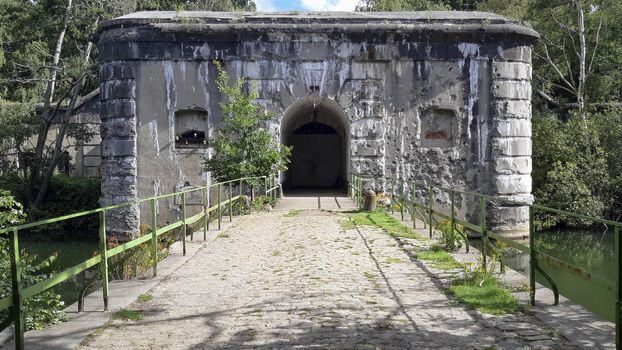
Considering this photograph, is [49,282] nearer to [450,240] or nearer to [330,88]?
[450,240]

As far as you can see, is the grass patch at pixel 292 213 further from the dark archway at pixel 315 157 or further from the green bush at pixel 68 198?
the green bush at pixel 68 198

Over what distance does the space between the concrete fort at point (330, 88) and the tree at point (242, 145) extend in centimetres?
176

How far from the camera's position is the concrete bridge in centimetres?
555

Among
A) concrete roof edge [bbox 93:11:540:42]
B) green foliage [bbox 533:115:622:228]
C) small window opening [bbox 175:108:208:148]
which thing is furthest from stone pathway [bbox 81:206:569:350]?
green foliage [bbox 533:115:622:228]

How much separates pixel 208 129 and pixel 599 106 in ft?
56.5

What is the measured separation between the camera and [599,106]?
28219 mm

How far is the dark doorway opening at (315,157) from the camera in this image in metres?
29.1

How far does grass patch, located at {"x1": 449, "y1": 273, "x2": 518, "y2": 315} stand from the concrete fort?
40.2 feet

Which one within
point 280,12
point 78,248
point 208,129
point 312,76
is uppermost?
point 280,12

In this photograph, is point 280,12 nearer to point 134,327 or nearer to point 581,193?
point 581,193

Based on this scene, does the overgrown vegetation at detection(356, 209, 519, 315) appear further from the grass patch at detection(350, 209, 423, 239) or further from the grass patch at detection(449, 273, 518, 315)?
the grass patch at detection(350, 209, 423, 239)

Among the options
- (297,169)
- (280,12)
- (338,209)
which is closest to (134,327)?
(338,209)

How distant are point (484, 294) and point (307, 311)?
197cm

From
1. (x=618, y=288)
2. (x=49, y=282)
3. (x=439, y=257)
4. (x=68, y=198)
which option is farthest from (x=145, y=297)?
(x=68, y=198)
